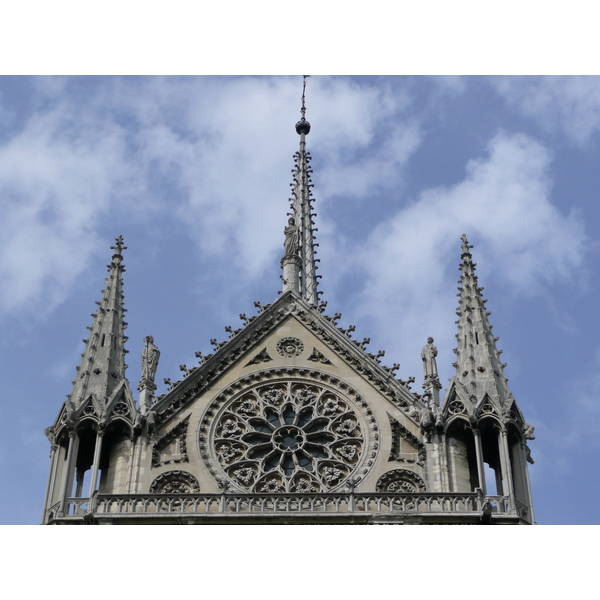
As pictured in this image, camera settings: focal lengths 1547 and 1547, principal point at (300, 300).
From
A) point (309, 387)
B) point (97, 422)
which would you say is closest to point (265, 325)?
point (309, 387)

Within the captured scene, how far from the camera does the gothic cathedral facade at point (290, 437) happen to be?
3030cm

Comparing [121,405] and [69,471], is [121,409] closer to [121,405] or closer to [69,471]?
[121,405]

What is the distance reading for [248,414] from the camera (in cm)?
3275

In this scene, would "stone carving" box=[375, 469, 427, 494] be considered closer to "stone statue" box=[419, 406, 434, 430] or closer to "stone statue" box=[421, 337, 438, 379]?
"stone statue" box=[419, 406, 434, 430]

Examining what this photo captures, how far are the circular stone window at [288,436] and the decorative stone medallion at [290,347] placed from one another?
753 millimetres

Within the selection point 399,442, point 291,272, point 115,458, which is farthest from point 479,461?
point 291,272

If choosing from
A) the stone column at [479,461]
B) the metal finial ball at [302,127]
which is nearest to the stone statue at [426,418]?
the stone column at [479,461]

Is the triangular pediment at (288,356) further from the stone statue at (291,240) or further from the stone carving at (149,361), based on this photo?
the stone statue at (291,240)

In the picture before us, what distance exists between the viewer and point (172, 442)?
32.2 metres

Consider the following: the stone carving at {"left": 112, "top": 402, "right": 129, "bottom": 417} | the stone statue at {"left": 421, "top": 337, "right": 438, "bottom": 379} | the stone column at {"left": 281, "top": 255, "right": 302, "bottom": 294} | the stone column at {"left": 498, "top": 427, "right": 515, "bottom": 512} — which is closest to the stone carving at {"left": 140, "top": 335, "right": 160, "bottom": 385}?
the stone carving at {"left": 112, "top": 402, "right": 129, "bottom": 417}

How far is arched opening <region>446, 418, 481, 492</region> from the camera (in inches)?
1231

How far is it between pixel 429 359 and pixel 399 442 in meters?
2.16

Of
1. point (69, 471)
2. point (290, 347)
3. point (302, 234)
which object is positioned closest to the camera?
point (69, 471)

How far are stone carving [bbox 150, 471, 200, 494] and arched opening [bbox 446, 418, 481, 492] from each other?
520 centimetres
